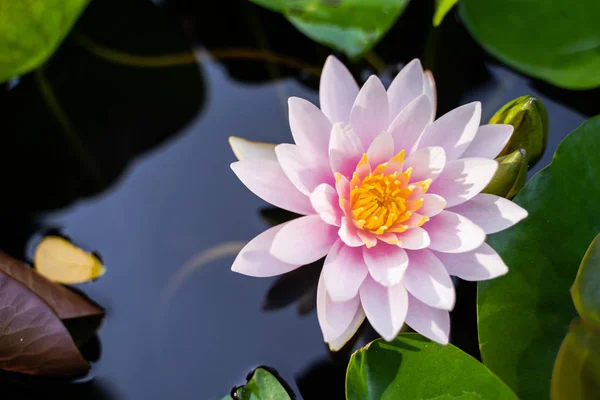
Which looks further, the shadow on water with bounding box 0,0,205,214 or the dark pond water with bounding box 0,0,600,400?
the shadow on water with bounding box 0,0,205,214

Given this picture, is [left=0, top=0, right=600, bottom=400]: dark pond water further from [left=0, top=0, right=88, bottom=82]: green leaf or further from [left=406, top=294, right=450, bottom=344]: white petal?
[left=406, top=294, right=450, bottom=344]: white petal

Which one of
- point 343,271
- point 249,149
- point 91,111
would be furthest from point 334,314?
point 91,111

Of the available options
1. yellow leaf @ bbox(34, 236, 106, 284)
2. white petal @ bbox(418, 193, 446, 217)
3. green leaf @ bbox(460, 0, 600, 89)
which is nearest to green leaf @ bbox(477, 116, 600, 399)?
white petal @ bbox(418, 193, 446, 217)

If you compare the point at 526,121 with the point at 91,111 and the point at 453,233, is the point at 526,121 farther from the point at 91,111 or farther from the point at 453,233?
the point at 91,111

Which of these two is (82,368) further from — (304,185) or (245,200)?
(304,185)

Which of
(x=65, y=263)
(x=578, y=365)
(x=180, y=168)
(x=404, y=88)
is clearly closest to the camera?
(x=578, y=365)

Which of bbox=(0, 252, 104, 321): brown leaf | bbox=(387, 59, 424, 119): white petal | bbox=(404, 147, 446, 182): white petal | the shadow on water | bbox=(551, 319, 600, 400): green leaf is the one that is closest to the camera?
bbox=(551, 319, 600, 400): green leaf
